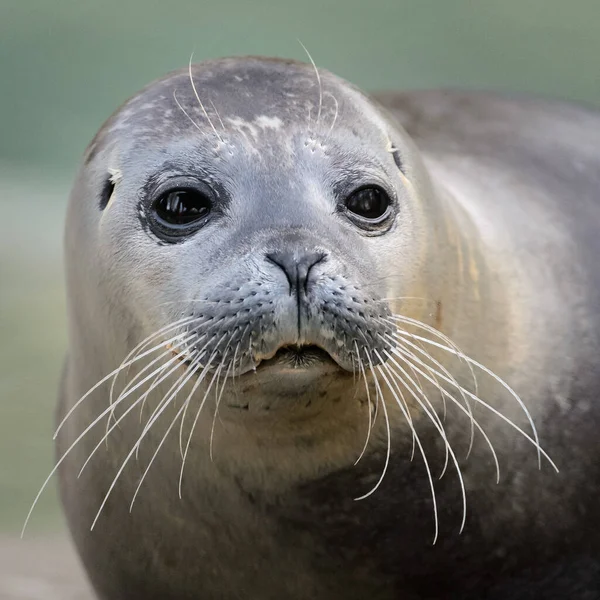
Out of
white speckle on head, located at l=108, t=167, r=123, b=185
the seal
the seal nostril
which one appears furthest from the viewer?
white speckle on head, located at l=108, t=167, r=123, b=185

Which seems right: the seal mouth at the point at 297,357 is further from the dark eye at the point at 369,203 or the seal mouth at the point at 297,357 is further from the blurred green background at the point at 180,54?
the blurred green background at the point at 180,54

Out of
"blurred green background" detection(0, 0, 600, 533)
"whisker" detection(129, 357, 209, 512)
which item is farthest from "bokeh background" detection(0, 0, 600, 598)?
"whisker" detection(129, 357, 209, 512)

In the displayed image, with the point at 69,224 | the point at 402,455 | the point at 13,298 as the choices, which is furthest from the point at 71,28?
the point at 402,455

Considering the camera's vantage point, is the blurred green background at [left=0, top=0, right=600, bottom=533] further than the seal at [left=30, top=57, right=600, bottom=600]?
Yes

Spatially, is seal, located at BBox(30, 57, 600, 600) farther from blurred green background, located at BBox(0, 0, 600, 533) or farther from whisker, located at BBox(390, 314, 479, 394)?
blurred green background, located at BBox(0, 0, 600, 533)

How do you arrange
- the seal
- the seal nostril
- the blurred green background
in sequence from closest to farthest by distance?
the seal nostril → the seal → the blurred green background

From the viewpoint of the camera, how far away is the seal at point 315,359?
127 centimetres

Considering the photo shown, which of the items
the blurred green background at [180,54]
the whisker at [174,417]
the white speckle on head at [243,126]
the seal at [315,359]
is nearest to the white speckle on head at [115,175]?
the seal at [315,359]

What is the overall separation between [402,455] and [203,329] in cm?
45

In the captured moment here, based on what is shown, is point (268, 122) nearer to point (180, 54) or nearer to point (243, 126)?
point (243, 126)

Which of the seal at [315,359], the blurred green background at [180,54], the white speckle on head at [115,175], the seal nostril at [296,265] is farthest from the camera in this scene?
the blurred green background at [180,54]

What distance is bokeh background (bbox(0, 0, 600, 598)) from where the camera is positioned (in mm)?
4184

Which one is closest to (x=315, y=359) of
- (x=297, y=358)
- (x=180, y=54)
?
(x=297, y=358)

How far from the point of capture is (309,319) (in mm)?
1178
